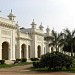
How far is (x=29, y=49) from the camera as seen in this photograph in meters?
57.5

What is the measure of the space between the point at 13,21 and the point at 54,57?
20690mm

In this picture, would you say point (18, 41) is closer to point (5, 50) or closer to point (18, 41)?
point (18, 41)

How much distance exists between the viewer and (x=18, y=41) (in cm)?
5138

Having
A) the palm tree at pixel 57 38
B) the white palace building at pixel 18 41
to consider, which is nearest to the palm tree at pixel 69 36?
the palm tree at pixel 57 38

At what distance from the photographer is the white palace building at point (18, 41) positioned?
145 feet

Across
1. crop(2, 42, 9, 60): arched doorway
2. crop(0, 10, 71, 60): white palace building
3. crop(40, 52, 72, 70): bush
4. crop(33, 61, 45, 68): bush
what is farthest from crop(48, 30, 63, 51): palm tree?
crop(40, 52, 72, 70): bush

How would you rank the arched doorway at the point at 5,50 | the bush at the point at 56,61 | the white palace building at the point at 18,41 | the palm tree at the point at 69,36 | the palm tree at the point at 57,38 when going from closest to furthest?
the bush at the point at 56,61
the white palace building at the point at 18,41
the arched doorway at the point at 5,50
the palm tree at the point at 69,36
the palm tree at the point at 57,38

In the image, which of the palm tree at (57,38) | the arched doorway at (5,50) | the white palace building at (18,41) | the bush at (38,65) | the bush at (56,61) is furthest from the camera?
the palm tree at (57,38)

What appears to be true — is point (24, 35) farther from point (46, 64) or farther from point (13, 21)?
point (46, 64)

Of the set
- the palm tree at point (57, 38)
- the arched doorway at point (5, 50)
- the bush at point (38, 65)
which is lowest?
the bush at point (38, 65)

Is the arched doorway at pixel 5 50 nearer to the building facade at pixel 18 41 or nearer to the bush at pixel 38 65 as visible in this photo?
the building facade at pixel 18 41

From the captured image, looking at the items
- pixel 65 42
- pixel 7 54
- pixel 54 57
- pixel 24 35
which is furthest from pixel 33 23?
pixel 54 57

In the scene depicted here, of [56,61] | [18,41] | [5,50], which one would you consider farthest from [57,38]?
[56,61]

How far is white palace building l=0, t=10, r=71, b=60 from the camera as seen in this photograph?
44.2m
